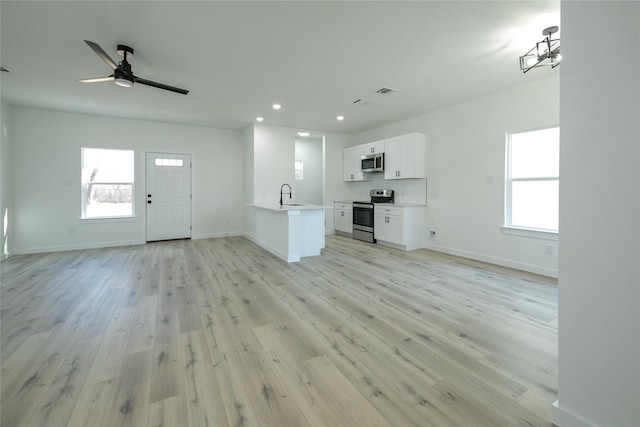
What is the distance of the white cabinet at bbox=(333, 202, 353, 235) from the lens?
685cm

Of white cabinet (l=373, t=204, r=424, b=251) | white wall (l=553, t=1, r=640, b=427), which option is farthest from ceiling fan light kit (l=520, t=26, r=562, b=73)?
white cabinet (l=373, t=204, r=424, b=251)

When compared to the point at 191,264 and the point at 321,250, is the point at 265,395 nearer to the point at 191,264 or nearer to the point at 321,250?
the point at 191,264

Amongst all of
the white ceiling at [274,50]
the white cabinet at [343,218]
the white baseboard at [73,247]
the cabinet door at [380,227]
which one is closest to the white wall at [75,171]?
the white baseboard at [73,247]

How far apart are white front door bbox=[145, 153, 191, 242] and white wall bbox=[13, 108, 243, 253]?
16cm

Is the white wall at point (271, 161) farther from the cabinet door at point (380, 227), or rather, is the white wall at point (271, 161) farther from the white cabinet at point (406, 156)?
the white cabinet at point (406, 156)

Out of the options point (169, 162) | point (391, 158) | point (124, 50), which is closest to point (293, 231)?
point (391, 158)

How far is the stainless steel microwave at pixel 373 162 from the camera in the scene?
6.13 m

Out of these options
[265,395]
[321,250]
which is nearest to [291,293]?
[265,395]

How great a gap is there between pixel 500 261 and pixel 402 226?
1.68m

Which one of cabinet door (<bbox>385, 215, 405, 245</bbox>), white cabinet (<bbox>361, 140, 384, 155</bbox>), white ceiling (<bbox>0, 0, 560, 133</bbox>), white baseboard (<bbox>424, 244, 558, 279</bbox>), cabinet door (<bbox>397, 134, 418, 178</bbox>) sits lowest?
white baseboard (<bbox>424, 244, 558, 279</bbox>)

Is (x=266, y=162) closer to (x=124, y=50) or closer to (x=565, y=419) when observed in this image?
(x=124, y=50)

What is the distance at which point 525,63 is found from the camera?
2.76 meters

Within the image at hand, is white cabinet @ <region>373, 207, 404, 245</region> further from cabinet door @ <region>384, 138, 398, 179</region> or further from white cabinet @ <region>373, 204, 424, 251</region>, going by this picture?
cabinet door @ <region>384, 138, 398, 179</region>

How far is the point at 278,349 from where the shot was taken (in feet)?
6.59
